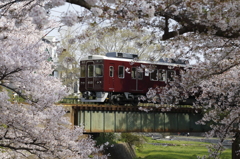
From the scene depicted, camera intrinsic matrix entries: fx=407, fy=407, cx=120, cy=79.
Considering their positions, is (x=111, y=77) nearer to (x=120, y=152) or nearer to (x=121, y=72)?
(x=121, y=72)

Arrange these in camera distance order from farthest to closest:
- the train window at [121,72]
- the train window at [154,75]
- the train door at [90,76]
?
the train window at [154,75] → the train door at [90,76] → the train window at [121,72]

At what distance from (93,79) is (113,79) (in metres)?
1.19

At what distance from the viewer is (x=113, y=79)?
2284 centimetres

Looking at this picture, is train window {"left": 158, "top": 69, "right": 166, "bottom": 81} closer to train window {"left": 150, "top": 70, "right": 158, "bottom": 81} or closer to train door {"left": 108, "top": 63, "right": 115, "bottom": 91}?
train window {"left": 150, "top": 70, "right": 158, "bottom": 81}

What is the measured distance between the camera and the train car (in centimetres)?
2270

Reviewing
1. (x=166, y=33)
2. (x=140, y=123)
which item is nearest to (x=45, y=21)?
(x=166, y=33)

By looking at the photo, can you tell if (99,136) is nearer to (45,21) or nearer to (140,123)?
(140,123)

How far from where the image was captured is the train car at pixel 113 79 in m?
22.7

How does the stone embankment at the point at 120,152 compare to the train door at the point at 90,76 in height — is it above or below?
below

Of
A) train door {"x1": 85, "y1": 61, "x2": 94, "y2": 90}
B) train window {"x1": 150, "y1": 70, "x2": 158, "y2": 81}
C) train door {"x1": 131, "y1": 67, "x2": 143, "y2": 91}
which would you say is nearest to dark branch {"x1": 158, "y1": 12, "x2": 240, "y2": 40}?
train door {"x1": 85, "y1": 61, "x2": 94, "y2": 90}


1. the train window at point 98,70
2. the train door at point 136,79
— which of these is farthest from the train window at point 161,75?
the train window at point 98,70

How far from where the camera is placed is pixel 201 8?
654 cm

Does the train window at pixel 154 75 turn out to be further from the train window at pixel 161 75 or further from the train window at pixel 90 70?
the train window at pixel 90 70

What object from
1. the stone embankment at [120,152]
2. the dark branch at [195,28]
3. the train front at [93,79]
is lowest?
the stone embankment at [120,152]
